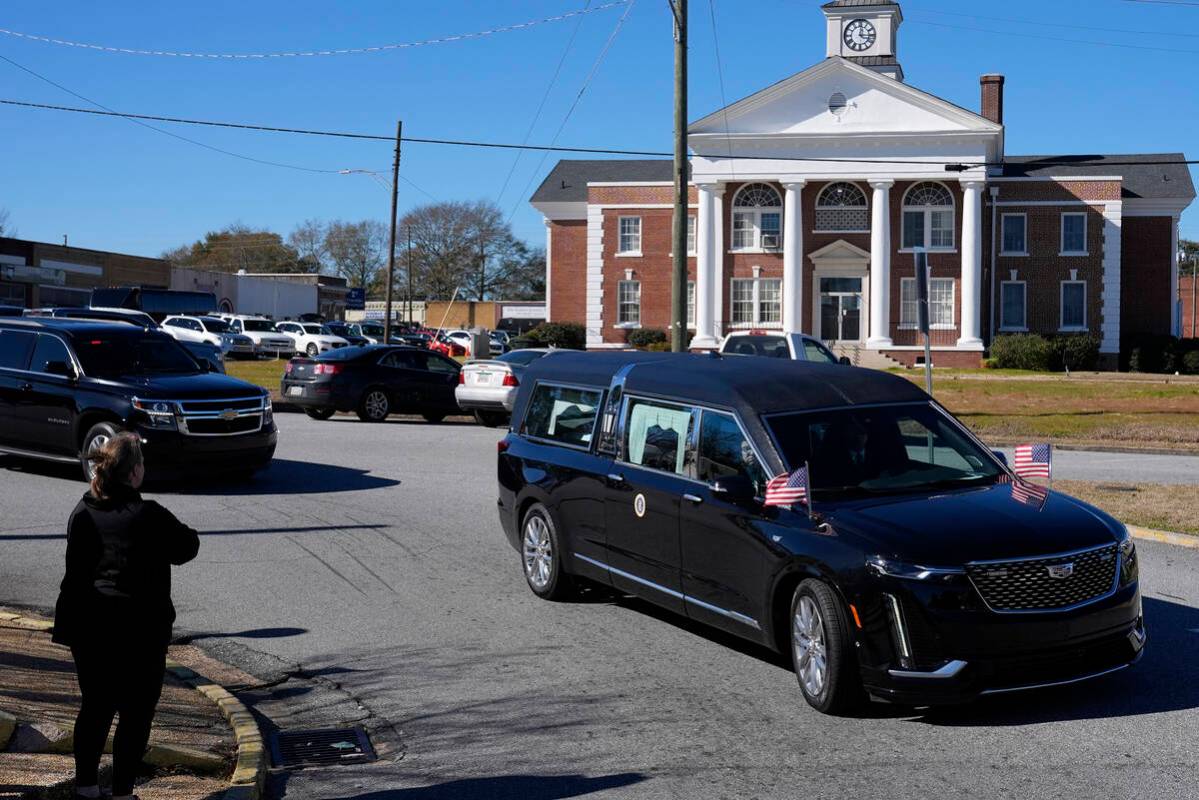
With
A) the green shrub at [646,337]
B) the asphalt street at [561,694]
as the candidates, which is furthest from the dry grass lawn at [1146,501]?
the green shrub at [646,337]

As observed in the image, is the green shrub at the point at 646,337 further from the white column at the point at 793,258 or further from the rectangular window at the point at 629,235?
the white column at the point at 793,258

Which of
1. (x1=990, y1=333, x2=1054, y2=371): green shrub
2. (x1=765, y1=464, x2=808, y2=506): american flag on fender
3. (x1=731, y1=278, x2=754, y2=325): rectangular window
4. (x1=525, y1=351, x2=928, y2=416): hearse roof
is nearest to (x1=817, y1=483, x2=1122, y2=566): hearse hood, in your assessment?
(x1=765, y1=464, x2=808, y2=506): american flag on fender

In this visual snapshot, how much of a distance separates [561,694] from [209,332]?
48.5m

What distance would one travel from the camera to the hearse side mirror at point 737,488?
24.5 feet

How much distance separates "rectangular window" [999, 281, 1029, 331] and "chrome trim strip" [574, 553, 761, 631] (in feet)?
167

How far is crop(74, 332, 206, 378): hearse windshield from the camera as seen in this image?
1533cm

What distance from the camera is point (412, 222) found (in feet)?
339

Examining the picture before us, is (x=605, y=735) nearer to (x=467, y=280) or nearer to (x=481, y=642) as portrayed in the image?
(x=481, y=642)

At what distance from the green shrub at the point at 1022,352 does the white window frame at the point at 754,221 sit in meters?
10.3

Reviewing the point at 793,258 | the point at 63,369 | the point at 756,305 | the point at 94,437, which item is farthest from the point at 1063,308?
the point at 94,437

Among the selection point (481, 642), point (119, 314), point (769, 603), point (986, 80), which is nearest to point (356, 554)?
point (481, 642)

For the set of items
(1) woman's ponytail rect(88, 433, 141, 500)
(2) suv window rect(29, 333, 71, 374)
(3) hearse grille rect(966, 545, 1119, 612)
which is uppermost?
(2) suv window rect(29, 333, 71, 374)

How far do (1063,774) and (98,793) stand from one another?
413 cm

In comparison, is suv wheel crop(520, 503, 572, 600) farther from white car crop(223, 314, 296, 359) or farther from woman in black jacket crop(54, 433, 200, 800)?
white car crop(223, 314, 296, 359)
